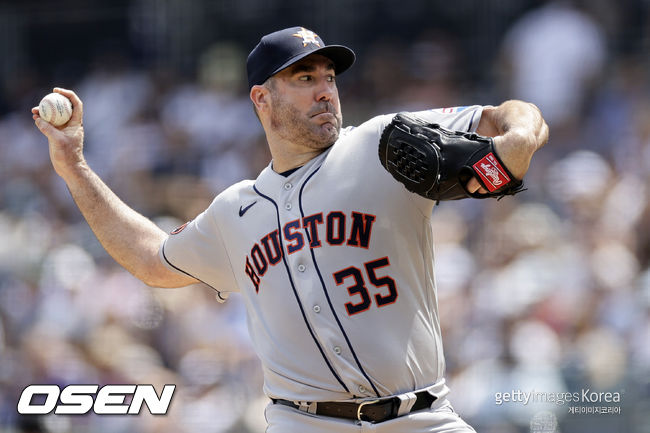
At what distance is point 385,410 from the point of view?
9.52 feet

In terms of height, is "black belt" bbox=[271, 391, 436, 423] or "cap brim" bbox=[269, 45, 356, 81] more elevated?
"cap brim" bbox=[269, 45, 356, 81]

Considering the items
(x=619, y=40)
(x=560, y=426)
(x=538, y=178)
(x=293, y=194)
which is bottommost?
(x=560, y=426)

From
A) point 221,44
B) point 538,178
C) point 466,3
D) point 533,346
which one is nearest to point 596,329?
point 533,346

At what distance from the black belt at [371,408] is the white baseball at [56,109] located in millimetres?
1476

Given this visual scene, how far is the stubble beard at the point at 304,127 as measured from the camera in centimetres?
319

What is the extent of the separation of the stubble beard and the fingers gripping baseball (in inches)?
33.0

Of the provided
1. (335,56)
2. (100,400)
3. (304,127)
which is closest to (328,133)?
(304,127)

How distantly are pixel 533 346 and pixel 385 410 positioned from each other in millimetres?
2414

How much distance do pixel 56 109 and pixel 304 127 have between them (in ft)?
3.30

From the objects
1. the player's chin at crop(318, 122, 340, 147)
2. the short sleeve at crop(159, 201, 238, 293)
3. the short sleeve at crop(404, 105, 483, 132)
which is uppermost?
the short sleeve at crop(404, 105, 483, 132)

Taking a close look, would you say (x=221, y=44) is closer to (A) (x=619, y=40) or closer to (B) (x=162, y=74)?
(B) (x=162, y=74)

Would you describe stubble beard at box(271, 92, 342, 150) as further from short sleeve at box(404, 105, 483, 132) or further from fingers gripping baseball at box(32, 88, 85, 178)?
fingers gripping baseball at box(32, 88, 85, 178)

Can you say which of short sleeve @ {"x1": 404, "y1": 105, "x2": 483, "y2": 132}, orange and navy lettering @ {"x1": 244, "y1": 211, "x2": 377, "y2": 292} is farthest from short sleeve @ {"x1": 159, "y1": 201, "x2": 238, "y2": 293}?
short sleeve @ {"x1": 404, "y1": 105, "x2": 483, "y2": 132}

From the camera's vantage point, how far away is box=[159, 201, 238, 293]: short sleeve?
3396 millimetres
